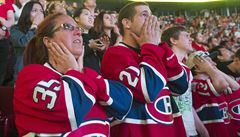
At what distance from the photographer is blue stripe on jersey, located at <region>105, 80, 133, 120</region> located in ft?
5.69

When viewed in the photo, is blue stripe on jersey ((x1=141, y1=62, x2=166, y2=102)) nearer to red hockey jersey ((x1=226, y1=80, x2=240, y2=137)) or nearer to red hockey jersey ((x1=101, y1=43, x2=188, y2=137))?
red hockey jersey ((x1=101, y1=43, x2=188, y2=137))

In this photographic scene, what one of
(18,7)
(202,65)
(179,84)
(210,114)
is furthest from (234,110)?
(18,7)

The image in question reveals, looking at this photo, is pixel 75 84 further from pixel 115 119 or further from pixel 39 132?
pixel 115 119

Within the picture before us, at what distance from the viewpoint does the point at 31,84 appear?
1574 mm

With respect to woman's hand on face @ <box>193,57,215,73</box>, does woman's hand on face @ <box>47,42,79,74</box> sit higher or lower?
higher

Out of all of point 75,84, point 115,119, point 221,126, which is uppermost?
point 75,84

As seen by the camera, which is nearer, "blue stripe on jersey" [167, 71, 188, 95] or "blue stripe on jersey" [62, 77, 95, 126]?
"blue stripe on jersey" [62, 77, 95, 126]

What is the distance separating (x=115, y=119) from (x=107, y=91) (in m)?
0.31

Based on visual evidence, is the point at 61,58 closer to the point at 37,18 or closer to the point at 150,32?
the point at 150,32

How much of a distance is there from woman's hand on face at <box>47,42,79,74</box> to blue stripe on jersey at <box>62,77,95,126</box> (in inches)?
4.0

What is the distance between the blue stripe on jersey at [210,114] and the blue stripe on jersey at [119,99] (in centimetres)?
128

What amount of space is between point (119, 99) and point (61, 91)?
319 mm

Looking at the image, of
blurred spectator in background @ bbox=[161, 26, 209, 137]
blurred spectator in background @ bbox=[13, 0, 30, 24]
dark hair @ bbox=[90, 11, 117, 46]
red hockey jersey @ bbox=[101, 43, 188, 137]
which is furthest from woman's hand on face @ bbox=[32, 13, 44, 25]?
red hockey jersey @ bbox=[101, 43, 188, 137]

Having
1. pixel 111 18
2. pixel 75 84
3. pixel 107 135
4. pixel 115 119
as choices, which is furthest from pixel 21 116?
pixel 111 18
